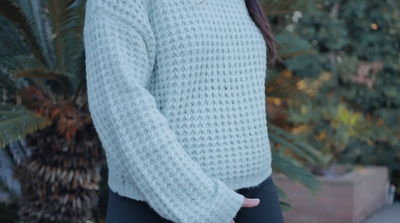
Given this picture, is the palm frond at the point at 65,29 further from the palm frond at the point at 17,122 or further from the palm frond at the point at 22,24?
the palm frond at the point at 17,122

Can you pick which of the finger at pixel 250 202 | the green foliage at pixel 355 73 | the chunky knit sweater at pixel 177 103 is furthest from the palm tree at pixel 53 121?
the green foliage at pixel 355 73

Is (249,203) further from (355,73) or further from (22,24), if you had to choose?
(355,73)

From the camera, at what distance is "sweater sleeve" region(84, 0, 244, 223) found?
1246mm

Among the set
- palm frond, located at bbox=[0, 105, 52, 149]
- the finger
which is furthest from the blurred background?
the finger

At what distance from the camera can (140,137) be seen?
1247 mm

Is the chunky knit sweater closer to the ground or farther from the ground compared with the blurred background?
farther from the ground

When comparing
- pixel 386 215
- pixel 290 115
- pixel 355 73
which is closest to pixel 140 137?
pixel 290 115

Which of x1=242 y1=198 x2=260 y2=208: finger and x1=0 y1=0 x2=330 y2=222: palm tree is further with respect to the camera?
x1=0 y1=0 x2=330 y2=222: palm tree

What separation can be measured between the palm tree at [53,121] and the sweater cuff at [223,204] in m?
2.04

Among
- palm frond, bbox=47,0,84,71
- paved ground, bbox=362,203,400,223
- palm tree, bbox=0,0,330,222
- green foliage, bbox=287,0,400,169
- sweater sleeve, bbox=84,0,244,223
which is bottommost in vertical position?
paved ground, bbox=362,203,400,223

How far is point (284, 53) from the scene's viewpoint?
3.68 meters

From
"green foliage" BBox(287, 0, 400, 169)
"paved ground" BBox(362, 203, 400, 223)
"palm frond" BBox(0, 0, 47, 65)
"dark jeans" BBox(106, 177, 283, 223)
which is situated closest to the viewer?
"dark jeans" BBox(106, 177, 283, 223)

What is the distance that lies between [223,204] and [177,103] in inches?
11.3

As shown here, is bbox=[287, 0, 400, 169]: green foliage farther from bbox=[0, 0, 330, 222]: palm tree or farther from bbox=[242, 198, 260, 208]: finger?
bbox=[242, 198, 260, 208]: finger
